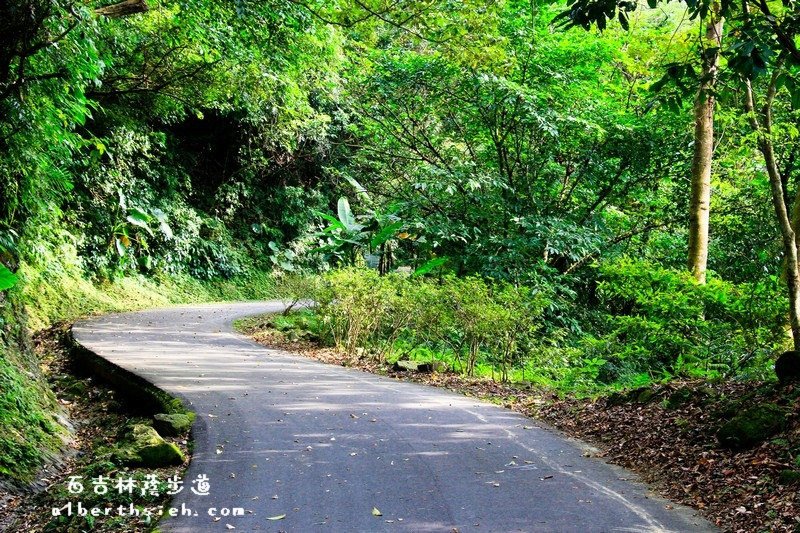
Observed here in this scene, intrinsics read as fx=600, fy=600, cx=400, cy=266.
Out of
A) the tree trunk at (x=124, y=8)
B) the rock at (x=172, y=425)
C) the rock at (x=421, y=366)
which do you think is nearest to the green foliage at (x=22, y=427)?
the rock at (x=172, y=425)

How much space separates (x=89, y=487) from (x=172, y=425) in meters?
1.34

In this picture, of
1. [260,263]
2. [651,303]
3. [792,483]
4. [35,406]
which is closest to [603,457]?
[792,483]

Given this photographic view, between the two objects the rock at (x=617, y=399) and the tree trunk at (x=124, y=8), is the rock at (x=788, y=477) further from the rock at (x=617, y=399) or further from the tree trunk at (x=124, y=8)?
Result: the tree trunk at (x=124, y=8)

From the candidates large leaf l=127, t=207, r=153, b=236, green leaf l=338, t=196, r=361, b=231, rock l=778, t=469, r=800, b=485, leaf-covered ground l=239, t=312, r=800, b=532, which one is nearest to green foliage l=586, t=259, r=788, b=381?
leaf-covered ground l=239, t=312, r=800, b=532

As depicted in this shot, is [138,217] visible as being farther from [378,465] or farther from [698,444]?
[698,444]

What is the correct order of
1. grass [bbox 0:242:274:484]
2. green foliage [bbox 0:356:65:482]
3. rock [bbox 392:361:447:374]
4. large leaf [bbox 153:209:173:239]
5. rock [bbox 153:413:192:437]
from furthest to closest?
large leaf [bbox 153:209:173:239]
rock [bbox 392:361:447:374]
rock [bbox 153:413:192:437]
grass [bbox 0:242:274:484]
green foliage [bbox 0:356:65:482]

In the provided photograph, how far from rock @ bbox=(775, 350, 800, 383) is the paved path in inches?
72.5

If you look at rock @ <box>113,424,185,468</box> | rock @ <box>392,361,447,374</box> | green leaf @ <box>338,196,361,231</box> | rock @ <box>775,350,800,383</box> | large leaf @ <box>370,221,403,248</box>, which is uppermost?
green leaf @ <box>338,196,361,231</box>

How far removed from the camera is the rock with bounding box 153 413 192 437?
637 cm

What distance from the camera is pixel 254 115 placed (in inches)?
830

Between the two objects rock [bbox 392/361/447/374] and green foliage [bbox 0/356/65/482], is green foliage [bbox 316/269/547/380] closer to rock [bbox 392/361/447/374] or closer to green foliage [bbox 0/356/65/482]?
rock [bbox 392/361/447/374]

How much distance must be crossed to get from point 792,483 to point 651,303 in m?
3.68

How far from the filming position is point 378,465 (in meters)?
5.51

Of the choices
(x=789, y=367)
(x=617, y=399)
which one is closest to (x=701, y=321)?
(x=617, y=399)
